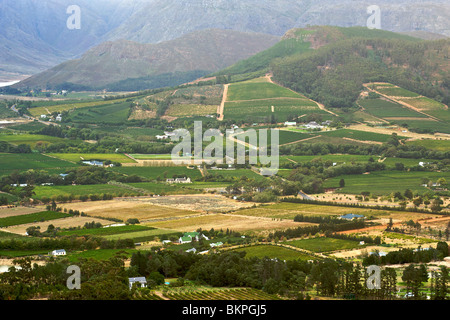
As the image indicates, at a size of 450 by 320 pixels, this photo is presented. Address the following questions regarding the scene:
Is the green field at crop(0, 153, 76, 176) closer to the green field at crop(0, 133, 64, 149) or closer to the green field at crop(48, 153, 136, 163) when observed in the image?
the green field at crop(48, 153, 136, 163)

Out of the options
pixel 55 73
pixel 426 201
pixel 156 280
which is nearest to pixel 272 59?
pixel 55 73

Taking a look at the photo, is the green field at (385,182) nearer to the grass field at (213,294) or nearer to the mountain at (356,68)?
the grass field at (213,294)

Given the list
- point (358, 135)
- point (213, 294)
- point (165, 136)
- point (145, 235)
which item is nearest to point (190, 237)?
point (145, 235)

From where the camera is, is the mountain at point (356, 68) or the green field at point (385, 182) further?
the mountain at point (356, 68)

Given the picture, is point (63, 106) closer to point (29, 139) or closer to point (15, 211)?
point (29, 139)

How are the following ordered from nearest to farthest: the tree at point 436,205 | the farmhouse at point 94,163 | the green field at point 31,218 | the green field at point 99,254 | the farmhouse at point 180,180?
the green field at point 99,254
the green field at point 31,218
the tree at point 436,205
the farmhouse at point 180,180
the farmhouse at point 94,163

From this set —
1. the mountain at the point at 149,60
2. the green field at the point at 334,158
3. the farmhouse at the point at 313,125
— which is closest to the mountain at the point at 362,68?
the farmhouse at the point at 313,125

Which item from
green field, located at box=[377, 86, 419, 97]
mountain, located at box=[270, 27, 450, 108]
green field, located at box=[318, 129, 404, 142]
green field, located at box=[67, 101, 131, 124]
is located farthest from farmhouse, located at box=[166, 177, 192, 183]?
green field, located at box=[377, 86, 419, 97]

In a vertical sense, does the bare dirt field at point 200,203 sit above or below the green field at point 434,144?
below
